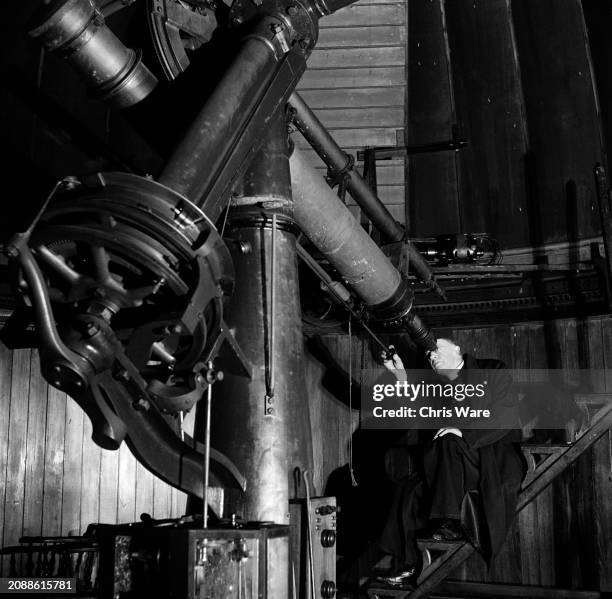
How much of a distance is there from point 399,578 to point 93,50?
15.2ft

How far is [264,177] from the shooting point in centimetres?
281

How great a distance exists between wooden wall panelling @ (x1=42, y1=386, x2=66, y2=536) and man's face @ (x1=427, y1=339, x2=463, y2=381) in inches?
121

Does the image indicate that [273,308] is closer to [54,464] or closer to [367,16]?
[54,464]

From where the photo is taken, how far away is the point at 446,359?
6.31m

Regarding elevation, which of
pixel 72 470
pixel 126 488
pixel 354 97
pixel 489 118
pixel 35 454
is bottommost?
pixel 126 488

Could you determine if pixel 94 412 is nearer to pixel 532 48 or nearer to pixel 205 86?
pixel 205 86

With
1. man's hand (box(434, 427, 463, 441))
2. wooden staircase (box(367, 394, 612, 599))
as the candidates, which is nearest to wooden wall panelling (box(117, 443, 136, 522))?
wooden staircase (box(367, 394, 612, 599))

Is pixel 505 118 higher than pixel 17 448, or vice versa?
pixel 505 118

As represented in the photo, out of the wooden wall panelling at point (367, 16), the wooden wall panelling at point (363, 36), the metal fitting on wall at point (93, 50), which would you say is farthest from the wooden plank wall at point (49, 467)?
the metal fitting on wall at point (93, 50)

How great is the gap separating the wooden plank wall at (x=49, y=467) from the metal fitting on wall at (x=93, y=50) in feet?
13.7

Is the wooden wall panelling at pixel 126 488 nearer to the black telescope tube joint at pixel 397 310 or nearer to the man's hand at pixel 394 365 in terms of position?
the man's hand at pixel 394 365

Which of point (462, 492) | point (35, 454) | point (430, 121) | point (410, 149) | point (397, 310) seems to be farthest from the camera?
point (430, 121)

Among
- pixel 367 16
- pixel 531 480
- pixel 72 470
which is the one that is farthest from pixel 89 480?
pixel 367 16

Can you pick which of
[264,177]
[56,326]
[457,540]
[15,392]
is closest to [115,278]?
[56,326]
